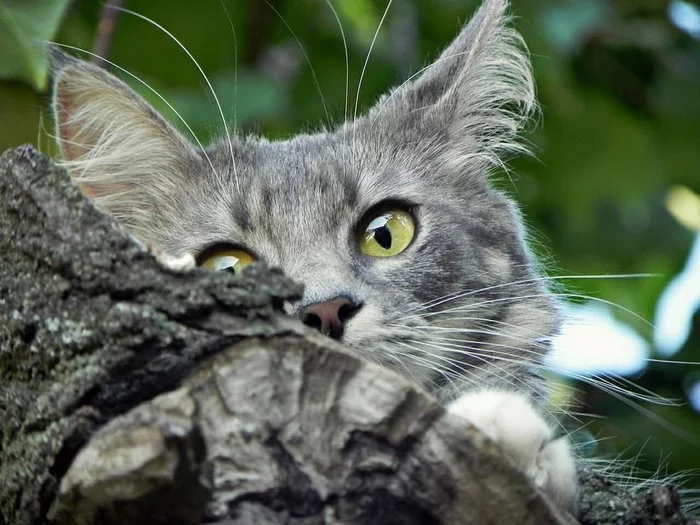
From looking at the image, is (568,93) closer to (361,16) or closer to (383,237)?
(361,16)

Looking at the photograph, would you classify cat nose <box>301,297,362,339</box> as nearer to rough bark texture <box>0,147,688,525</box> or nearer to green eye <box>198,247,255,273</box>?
green eye <box>198,247,255,273</box>

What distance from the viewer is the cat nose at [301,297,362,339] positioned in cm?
228

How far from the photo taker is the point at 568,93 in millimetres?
4543

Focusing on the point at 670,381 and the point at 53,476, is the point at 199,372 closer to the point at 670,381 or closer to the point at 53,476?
the point at 53,476

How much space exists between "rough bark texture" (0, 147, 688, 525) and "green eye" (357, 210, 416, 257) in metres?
1.23

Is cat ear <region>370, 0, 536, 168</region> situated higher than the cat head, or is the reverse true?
cat ear <region>370, 0, 536, 168</region>

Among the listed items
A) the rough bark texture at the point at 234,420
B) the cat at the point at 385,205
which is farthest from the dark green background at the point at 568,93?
the rough bark texture at the point at 234,420

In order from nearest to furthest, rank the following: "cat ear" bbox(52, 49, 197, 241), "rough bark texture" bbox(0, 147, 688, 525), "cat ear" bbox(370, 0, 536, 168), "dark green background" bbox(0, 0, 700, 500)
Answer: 1. "rough bark texture" bbox(0, 147, 688, 525)
2. "cat ear" bbox(52, 49, 197, 241)
3. "cat ear" bbox(370, 0, 536, 168)
4. "dark green background" bbox(0, 0, 700, 500)

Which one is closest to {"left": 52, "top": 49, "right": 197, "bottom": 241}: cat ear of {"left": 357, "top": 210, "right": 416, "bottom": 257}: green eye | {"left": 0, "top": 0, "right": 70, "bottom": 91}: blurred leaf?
{"left": 0, "top": 0, "right": 70, "bottom": 91}: blurred leaf

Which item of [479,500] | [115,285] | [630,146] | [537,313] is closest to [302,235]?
[537,313]

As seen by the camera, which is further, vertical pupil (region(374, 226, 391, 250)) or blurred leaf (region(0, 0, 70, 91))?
vertical pupil (region(374, 226, 391, 250))

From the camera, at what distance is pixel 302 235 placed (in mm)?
2699

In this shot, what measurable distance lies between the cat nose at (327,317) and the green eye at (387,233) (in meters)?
0.42

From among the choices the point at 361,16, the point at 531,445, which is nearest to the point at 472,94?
the point at 531,445
